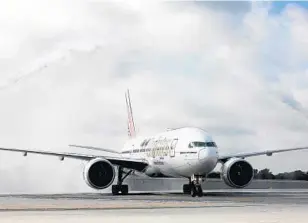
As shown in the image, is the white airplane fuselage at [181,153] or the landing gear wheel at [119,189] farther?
the landing gear wheel at [119,189]

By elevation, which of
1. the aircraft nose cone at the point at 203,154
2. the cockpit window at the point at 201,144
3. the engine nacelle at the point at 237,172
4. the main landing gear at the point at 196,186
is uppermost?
the cockpit window at the point at 201,144

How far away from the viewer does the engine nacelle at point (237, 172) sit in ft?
138

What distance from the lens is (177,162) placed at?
4069 cm

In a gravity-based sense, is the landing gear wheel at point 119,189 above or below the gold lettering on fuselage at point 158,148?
below

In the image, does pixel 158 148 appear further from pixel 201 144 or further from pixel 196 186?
pixel 196 186

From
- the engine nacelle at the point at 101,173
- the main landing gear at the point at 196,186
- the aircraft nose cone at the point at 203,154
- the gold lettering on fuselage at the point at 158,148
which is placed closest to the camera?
the main landing gear at the point at 196,186

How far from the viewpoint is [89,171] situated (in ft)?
134

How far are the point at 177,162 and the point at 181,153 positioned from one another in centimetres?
72

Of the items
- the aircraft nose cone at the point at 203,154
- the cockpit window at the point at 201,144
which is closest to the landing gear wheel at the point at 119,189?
the cockpit window at the point at 201,144

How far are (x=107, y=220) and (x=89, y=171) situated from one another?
22.7 m

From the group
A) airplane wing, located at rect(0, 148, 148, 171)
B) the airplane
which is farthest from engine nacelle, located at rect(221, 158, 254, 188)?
airplane wing, located at rect(0, 148, 148, 171)

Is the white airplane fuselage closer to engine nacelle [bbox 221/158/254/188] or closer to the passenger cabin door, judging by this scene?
the passenger cabin door

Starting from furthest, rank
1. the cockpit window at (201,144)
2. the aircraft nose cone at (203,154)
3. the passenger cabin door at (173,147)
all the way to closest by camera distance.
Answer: the passenger cabin door at (173,147), the cockpit window at (201,144), the aircraft nose cone at (203,154)

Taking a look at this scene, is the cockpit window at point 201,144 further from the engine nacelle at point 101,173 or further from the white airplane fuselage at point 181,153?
the engine nacelle at point 101,173
